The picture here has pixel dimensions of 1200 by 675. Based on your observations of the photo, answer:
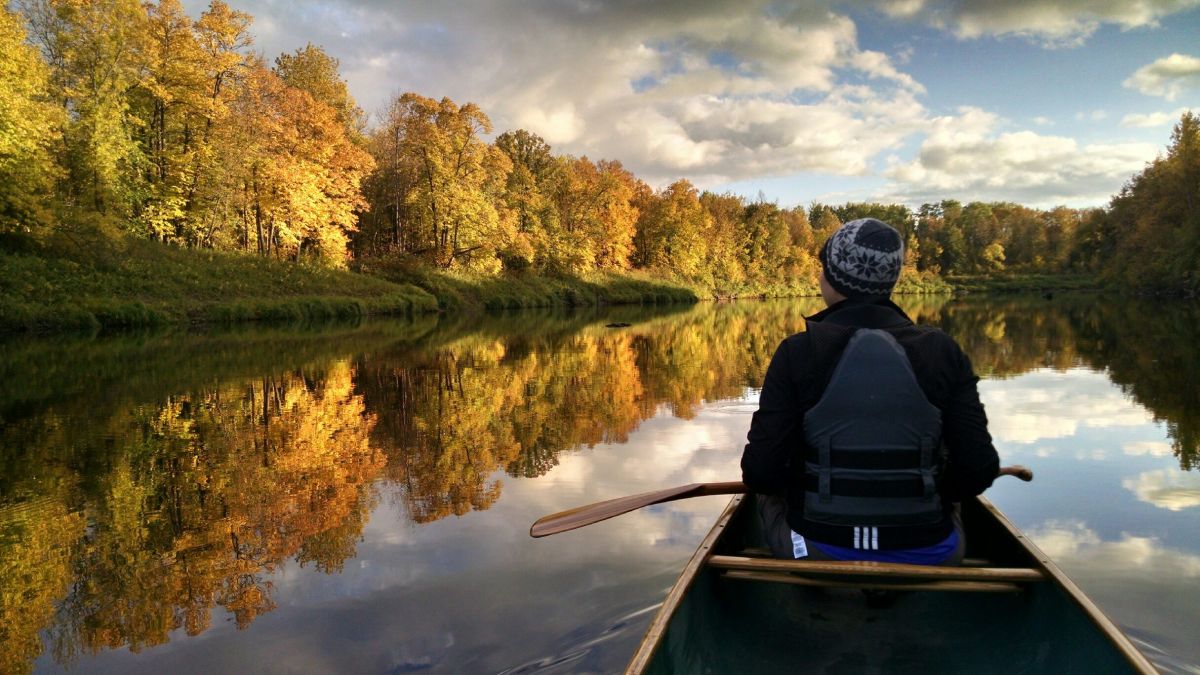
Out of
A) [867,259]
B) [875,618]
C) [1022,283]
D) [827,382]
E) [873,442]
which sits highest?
[867,259]

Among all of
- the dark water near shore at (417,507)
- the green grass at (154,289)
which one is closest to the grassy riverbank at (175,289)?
the green grass at (154,289)

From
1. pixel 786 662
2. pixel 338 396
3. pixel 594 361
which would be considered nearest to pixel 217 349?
pixel 338 396

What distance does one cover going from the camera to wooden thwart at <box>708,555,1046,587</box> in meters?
2.49

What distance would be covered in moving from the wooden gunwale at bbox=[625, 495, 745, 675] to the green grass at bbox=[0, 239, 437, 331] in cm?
2230

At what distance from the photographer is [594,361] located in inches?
567

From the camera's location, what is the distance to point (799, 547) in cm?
Result: 277

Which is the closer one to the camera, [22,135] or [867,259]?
[867,259]

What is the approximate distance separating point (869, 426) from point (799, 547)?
2.07 feet

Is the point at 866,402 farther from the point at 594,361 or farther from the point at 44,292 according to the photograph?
the point at 44,292

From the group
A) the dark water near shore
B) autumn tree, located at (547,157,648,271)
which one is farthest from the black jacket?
autumn tree, located at (547,157,648,271)

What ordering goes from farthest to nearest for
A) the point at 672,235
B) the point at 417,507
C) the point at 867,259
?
the point at 672,235, the point at 417,507, the point at 867,259

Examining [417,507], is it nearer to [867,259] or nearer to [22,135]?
[867,259]

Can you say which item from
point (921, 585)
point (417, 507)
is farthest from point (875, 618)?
point (417, 507)

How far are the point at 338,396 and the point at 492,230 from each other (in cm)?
2887
